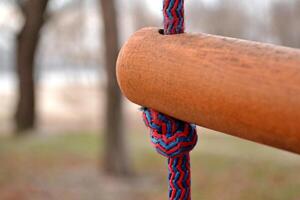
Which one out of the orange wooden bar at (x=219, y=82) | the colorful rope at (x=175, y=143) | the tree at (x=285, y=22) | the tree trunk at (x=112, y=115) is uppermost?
the orange wooden bar at (x=219, y=82)

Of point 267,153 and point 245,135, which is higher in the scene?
point 245,135

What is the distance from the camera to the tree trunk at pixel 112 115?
5645 millimetres

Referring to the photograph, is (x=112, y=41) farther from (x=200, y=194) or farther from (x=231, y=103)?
(x=231, y=103)

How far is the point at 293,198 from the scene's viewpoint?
443cm

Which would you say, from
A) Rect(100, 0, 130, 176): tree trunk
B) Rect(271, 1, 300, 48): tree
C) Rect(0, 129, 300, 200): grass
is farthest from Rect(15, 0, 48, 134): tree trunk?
Rect(271, 1, 300, 48): tree

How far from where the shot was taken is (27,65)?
976 cm

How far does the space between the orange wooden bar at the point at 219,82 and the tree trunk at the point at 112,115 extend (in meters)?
4.79

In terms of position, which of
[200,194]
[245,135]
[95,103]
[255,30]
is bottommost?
[95,103]

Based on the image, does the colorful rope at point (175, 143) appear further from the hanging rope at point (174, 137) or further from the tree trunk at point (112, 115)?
the tree trunk at point (112, 115)

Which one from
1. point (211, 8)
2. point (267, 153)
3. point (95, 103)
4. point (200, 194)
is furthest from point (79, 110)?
point (200, 194)

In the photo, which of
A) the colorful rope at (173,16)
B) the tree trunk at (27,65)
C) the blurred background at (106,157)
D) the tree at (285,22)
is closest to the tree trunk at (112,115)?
the blurred background at (106,157)

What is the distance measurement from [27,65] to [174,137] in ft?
30.2

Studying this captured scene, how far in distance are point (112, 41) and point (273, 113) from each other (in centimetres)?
502

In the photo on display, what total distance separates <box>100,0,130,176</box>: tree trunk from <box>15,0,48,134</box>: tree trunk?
3506 millimetres
